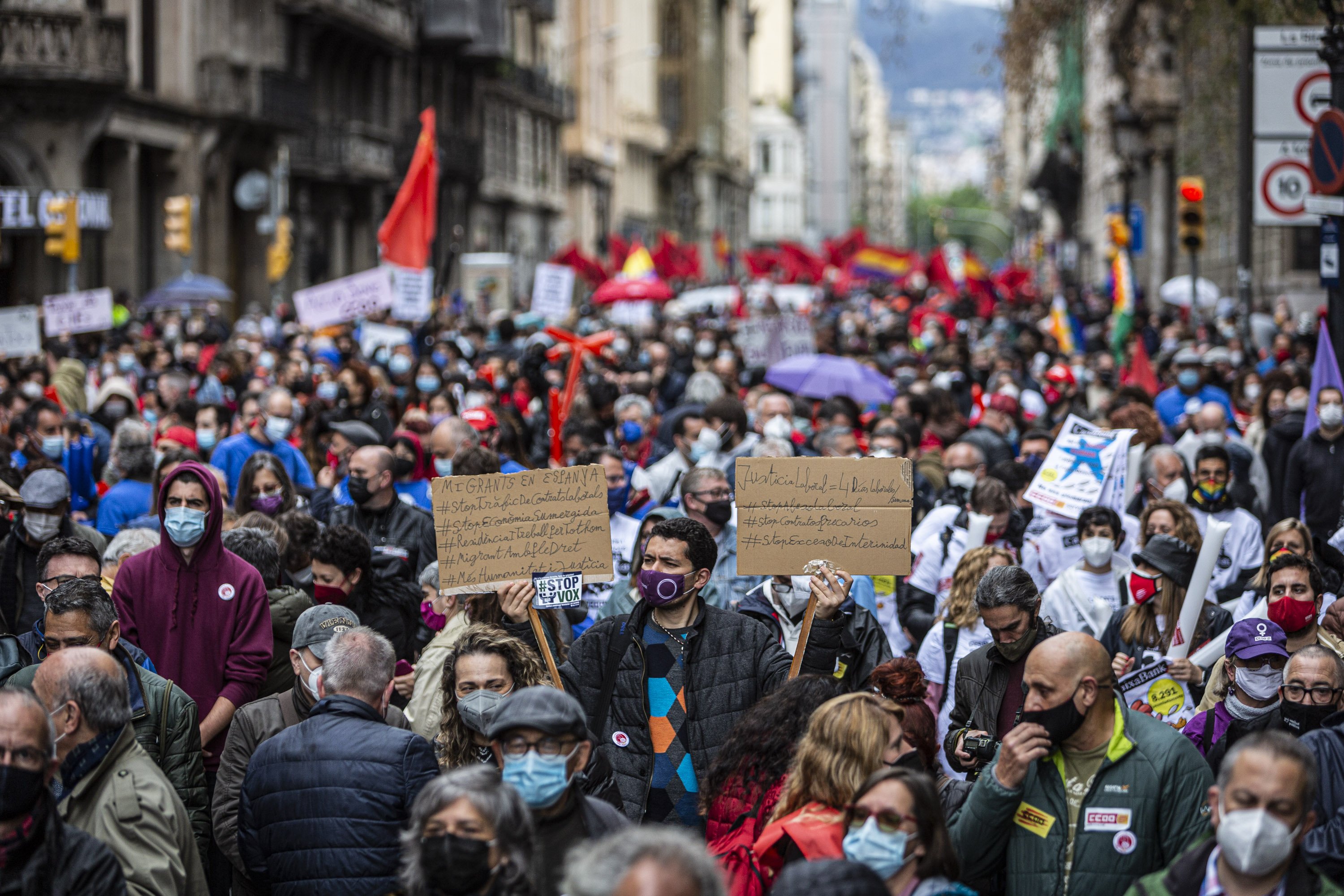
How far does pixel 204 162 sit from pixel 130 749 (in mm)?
29846

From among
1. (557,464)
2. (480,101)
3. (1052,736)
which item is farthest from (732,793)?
(480,101)

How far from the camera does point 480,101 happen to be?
4994cm

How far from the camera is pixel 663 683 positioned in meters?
5.51

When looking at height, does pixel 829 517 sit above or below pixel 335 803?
above

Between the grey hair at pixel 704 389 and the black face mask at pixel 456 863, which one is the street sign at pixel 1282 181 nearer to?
the grey hair at pixel 704 389

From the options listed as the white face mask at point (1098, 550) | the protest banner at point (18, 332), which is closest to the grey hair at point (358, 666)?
the white face mask at point (1098, 550)

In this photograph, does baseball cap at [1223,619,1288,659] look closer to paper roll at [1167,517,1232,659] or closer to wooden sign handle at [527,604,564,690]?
paper roll at [1167,517,1232,659]

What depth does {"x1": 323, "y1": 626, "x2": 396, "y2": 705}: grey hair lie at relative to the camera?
4941 mm

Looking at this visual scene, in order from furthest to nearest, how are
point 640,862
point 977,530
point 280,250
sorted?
point 280,250, point 977,530, point 640,862

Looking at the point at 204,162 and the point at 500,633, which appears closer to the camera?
the point at 500,633

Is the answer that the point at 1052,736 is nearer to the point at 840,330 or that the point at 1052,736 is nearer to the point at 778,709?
the point at 778,709

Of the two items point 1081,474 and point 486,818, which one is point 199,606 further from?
point 1081,474

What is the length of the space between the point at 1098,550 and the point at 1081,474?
1.15 m

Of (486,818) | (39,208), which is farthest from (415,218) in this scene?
(486,818)
